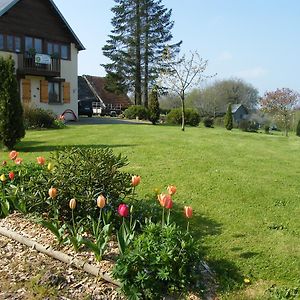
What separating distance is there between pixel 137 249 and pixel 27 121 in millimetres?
17212

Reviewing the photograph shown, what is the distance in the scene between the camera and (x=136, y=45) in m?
39.4

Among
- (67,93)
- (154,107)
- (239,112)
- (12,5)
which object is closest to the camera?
(12,5)

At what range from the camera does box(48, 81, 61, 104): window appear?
27.1 metres

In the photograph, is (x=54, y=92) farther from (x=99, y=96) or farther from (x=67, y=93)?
(x=99, y=96)

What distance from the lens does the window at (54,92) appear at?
2712cm

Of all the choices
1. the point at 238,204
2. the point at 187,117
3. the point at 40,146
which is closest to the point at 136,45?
the point at 187,117

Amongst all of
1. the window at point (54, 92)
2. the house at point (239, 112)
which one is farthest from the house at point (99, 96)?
the house at point (239, 112)

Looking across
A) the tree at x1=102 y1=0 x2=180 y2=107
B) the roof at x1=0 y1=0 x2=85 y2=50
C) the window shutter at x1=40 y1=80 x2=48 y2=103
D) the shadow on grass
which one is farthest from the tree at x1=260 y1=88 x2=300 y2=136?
the shadow on grass

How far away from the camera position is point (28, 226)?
15.3 feet

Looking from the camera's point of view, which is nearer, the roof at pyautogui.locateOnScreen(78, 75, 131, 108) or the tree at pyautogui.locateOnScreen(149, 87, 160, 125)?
the tree at pyautogui.locateOnScreen(149, 87, 160, 125)

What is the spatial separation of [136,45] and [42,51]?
14826 millimetres

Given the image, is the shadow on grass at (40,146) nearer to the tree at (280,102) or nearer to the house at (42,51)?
the house at (42,51)

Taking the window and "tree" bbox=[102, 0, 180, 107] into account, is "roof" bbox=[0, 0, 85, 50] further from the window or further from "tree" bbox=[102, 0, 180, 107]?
"tree" bbox=[102, 0, 180, 107]

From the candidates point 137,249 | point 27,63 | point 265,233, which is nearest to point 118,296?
point 137,249
